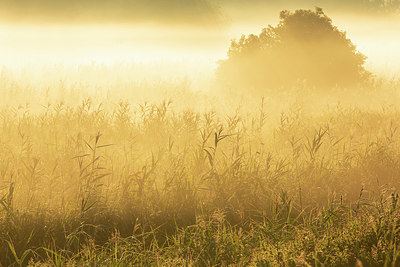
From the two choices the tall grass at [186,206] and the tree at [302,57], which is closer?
the tall grass at [186,206]

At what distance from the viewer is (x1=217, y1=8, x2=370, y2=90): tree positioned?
11664 mm

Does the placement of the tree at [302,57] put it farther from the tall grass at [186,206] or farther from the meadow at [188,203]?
the tall grass at [186,206]

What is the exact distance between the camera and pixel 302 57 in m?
11.7

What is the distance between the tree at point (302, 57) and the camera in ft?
38.3

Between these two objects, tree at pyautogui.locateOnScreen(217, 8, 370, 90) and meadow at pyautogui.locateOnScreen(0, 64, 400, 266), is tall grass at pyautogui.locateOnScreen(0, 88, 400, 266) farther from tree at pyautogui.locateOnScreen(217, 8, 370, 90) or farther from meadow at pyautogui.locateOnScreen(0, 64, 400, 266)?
tree at pyautogui.locateOnScreen(217, 8, 370, 90)

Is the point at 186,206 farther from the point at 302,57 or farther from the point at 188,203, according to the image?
the point at 302,57

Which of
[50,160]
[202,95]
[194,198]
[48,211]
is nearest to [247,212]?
[194,198]

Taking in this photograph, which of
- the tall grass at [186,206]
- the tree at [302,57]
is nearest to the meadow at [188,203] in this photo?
the tall grass at [186,206]

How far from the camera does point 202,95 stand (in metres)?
10.0

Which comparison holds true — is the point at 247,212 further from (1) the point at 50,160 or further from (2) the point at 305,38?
(2) the point at 305,38

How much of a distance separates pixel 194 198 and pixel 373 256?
63.8 inches

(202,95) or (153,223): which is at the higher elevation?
(202,95)

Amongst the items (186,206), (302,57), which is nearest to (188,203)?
(186,206)

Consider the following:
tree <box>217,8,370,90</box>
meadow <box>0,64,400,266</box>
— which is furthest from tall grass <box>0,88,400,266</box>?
tree <box>217,8,370,90</box>
